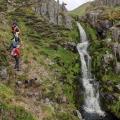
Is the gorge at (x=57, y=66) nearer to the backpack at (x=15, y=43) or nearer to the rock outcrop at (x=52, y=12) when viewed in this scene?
the rock outcrop at (x=52, y=12)

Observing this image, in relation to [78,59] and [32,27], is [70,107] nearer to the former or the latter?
[78,59]

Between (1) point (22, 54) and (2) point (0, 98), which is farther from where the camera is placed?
(1) point (22, 54)

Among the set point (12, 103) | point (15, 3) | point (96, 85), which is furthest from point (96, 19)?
point (12, 103)

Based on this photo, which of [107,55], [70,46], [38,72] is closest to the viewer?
[38,72]

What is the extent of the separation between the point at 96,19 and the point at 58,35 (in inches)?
648

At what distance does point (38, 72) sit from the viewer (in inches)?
→ 1905

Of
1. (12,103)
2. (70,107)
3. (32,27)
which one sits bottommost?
(70,107)

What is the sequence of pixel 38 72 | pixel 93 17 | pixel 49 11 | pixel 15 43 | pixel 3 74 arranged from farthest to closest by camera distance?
pixel 93 17, pixel 49 11, pixel 38 72, pixel 3 74, pixel 15 43

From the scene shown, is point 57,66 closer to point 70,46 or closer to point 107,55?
point 70,46

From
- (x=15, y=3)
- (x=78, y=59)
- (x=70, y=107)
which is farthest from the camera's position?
(x=15, y=3)

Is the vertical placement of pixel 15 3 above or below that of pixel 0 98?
above

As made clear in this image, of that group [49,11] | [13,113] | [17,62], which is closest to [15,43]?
[17,62]

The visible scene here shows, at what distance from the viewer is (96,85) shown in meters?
55.0

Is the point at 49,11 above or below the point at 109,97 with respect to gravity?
→ above
